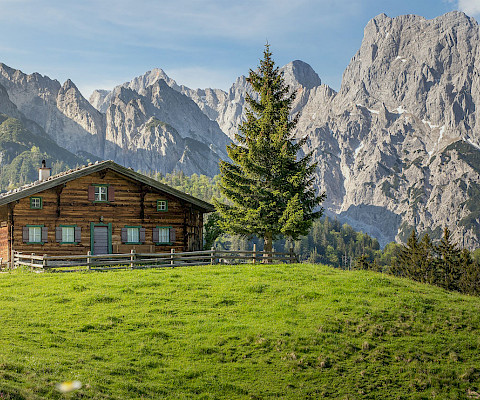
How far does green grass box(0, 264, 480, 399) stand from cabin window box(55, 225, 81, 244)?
12076 millimetres

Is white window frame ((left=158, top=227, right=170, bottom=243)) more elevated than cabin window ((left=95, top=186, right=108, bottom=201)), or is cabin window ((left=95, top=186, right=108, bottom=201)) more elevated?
cabin window ((left=95, top=186, right=108, bottom=201))

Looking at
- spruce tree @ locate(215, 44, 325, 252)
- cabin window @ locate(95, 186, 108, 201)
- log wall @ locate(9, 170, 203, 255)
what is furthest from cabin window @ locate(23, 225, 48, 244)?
spruce tree @ locate(215, 44, 325, 252)

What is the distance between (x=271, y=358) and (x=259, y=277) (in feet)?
32.9

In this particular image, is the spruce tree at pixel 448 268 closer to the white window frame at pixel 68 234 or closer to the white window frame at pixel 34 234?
the white window frame at pixel 68 234

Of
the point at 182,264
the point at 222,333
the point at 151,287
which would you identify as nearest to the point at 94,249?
the point at 182,264

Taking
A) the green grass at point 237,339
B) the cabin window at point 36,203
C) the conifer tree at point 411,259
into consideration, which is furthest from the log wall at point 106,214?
the conifer tree at point 411,259

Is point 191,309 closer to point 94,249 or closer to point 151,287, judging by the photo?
point 151,287

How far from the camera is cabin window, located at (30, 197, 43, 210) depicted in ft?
126

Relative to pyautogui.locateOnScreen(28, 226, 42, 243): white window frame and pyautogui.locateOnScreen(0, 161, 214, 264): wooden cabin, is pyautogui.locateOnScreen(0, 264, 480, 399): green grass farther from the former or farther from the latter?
pyautogui.locateOnScreen(0, 161, 214, 264): wooden cabin

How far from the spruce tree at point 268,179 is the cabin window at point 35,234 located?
12306 mm

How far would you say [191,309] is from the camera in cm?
2220

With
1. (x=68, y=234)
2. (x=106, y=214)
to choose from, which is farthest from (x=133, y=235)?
(x=68, y=234)

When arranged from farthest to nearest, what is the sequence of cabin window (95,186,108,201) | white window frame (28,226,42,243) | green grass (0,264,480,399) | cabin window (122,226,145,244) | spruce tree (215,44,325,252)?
cabin window (122,226,145,244), cabin window (95,186,108,201), spruce tree (215,44,325,252), white window frame (28,226,42,243), green grass (0,264,480,399)

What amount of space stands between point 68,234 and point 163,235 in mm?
6745
